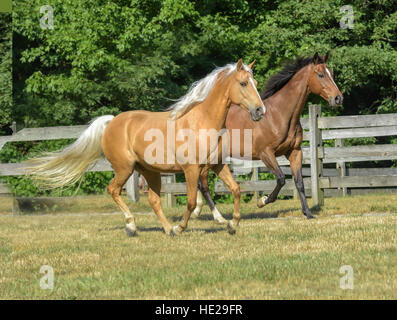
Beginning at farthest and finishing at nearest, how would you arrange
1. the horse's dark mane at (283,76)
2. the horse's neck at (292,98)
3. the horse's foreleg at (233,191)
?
the horse's dark mane at (283,76), the horse's neck at (292,98), the horse's foreleg at (233,191)

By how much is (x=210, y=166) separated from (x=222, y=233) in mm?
901

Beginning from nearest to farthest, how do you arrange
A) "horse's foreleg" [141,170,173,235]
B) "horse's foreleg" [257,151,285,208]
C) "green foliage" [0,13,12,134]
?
"green foliage" [0,13,12,134] → "horse's foreleg" [141,170,173,235] → "horse's foreleg" [257,151,285,208]

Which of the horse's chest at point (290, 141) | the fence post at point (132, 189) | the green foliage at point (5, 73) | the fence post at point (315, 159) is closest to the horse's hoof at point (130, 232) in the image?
the horse's chest at point (290, 141)

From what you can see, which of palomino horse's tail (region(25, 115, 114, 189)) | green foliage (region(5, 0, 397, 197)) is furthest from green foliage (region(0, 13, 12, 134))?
green foliage (region(5, 0, 397, 197))

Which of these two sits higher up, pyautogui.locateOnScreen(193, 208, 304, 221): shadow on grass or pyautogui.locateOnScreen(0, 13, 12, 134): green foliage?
pyautogui.locateOnScreen(0, 13, 12, 134): green foliage

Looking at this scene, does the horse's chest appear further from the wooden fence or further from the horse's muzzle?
the horse's muzzle

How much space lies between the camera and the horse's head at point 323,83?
977cm

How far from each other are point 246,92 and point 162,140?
1.35m

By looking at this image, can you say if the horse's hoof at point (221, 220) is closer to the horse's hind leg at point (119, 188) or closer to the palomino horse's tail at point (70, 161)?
the horse's hind leg at point (119, 188)

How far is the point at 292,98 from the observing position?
9.85 m

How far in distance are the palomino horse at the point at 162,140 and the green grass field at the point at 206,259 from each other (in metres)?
0.70

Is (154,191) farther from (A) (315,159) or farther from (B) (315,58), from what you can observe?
(A) (315,159)

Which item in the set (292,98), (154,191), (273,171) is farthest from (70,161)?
(292,98)

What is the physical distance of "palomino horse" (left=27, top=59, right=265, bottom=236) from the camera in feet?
25.4
